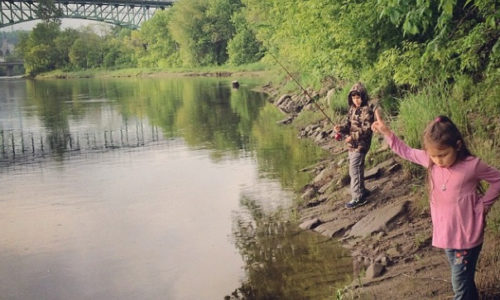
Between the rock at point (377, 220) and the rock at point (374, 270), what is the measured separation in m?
1.17

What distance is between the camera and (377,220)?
7891 millimetres

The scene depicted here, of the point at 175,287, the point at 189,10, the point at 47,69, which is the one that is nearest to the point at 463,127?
the point at 175,287

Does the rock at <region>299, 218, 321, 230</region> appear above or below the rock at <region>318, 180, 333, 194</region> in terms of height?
below

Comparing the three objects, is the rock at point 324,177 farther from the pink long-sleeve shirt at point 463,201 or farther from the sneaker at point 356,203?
the pink long-sleeve shirt at point 463,201

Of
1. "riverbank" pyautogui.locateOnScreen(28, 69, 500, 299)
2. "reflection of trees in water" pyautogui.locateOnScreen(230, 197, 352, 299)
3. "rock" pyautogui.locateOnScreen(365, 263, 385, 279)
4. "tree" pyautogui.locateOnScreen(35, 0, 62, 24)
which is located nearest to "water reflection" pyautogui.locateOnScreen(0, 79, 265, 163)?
"riverbank" pyautogui.locateOnScreen(28, 69, 500, 299)

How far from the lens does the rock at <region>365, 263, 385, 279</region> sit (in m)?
6.37

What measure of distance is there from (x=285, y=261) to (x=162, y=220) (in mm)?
2992

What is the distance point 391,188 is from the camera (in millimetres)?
Result: 8836

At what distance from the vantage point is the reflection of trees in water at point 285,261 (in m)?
6.57

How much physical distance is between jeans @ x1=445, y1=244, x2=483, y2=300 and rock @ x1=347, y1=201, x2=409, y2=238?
339 cm

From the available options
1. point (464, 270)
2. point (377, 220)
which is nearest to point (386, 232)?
point (377, 220)

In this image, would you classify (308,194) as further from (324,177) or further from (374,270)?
(374,270)

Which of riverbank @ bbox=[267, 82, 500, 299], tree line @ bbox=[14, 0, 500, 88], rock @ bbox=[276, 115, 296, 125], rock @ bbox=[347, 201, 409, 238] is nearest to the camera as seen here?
riverbank @ bbox=[267, 82, 500, 299]

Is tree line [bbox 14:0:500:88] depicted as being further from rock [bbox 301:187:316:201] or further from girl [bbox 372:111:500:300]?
rock [bbox 301:187:316:201]
